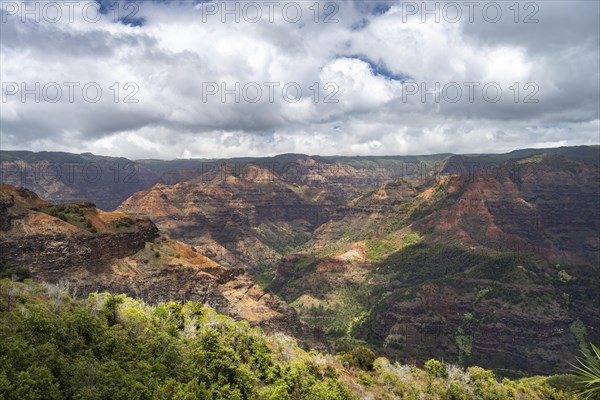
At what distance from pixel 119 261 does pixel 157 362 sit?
254 ft

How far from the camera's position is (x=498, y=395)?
73.1 meters

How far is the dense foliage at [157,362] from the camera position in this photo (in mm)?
37781

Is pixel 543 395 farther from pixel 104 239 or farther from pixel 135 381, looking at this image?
pixel 104 239

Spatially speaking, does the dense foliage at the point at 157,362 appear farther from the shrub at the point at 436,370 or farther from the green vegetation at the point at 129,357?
the shrub at the point at 436,370

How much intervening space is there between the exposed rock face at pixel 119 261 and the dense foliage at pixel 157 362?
145 ft

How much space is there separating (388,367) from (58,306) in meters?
58.2

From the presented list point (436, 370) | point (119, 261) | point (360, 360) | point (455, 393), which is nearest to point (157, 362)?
point (360, 360)

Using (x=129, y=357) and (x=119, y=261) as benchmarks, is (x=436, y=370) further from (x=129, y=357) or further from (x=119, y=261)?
(x=119, y=261)

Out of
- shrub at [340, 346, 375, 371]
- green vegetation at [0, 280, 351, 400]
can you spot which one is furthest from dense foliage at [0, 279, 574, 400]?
shrub at [340, 346, 375, 371]

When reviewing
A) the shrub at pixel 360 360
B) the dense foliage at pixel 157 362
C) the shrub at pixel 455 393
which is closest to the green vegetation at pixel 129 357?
the dense foliage at pixel 157 362

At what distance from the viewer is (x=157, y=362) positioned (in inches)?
1876

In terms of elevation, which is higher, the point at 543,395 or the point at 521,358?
the point at 543,395

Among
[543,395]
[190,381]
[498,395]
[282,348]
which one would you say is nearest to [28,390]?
[190,381]

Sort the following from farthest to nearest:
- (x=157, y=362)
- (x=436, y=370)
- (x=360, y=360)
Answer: (x=436, y=370) < (x=360, y=360) < (x=157, y=362)
